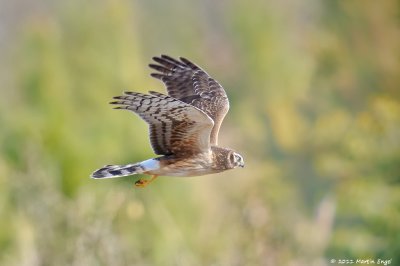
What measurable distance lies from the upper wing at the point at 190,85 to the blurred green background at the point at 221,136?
0.98 m

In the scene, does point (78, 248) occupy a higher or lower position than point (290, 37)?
lower

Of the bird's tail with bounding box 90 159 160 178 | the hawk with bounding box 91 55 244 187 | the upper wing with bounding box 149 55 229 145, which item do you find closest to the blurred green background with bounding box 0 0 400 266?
the upper wing with bounding box 149 55 229 145

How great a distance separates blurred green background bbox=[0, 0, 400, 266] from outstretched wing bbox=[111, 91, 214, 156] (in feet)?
4.45

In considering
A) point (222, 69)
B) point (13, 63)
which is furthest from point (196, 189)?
point (222, 69)

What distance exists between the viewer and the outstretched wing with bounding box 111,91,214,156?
840 centimetres

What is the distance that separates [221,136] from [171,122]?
66.3 feet

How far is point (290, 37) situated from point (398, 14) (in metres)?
19.0

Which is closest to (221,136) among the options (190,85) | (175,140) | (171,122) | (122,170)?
(190,85)

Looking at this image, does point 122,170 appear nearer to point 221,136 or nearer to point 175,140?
point 175,140

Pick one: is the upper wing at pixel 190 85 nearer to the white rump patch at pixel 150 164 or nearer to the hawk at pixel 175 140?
the hawk at pixel 175 140

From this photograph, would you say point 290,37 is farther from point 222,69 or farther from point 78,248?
point 78,248

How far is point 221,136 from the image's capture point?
28891mm

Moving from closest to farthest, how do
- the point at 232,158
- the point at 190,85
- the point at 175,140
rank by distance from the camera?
the point at 175,140
the point at 232,158
the point at 190,85

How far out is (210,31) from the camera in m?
56.9
